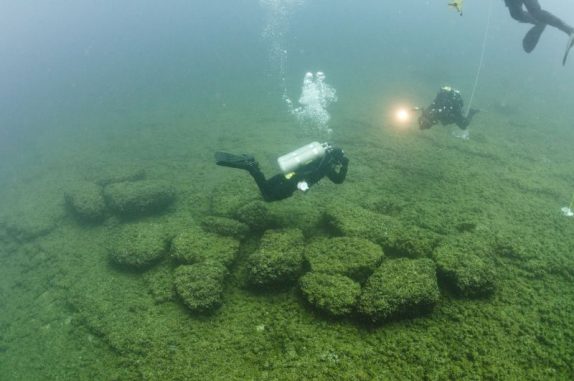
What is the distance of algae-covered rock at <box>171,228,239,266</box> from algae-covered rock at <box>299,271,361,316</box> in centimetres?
139

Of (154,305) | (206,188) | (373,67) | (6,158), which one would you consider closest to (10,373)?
(154,305)

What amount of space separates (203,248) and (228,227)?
1.87 feet

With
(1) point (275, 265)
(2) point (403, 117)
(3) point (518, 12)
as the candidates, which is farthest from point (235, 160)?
(2) point (403, 117)

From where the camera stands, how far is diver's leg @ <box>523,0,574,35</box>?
5871mm

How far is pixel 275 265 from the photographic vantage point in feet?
15.9

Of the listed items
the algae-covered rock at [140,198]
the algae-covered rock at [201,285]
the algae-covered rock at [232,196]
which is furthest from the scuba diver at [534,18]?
the algae-covered rock at [140,198]

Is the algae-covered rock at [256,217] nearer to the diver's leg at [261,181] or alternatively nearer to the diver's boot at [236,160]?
the diver's leg at [261,181]

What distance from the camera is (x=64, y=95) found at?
1280 inches

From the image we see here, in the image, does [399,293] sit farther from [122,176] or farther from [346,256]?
[122,176]

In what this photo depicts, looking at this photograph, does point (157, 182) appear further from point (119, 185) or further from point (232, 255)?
point (232, 255)

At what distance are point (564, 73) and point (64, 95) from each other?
40.4 m

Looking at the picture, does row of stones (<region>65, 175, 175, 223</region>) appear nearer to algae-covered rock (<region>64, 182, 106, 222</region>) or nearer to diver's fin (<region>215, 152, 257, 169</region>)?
algae-covered rock (<region>64, 182, 106, 222</region>)

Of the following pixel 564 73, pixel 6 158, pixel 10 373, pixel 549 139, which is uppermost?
pixel 564 73

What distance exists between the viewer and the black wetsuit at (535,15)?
19.3 ft
